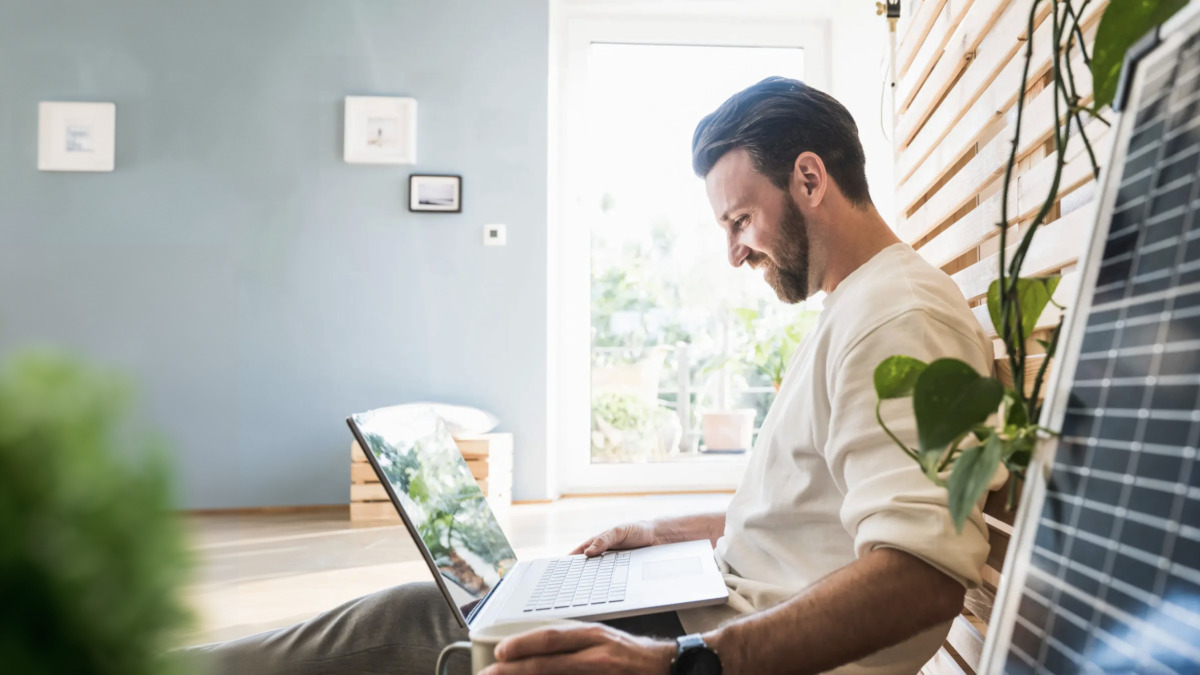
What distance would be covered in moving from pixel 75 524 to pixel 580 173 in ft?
13.9

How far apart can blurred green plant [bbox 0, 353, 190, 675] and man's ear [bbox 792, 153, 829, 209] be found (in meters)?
1.17

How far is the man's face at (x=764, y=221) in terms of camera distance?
1.26 m

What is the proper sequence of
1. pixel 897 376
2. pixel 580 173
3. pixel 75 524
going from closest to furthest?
pixel 75 524 < pixel 897 376 < pixel 580 173

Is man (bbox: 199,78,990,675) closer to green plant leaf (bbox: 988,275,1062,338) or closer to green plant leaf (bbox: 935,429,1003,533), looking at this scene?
green plant leaf (bbox: 988,275,1062,338)

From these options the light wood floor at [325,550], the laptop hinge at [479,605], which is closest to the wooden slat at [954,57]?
the light wood floor at [325,550]

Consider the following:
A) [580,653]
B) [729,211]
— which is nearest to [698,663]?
[580,653]

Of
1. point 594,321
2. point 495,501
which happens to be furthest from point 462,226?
point 495,501

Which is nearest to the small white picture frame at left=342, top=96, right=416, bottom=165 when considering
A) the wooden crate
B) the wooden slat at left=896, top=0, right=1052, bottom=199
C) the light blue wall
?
the light blue wall

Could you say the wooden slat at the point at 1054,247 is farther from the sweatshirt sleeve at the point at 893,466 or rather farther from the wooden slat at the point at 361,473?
the wooden slat at the point at 361,473

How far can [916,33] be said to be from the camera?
1.63 meters

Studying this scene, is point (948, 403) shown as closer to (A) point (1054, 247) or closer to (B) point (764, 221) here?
(A) point (1054, 247)

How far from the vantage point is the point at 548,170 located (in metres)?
4.02

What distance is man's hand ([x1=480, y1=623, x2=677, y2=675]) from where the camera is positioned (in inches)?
25.9

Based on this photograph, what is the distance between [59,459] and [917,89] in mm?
1745
